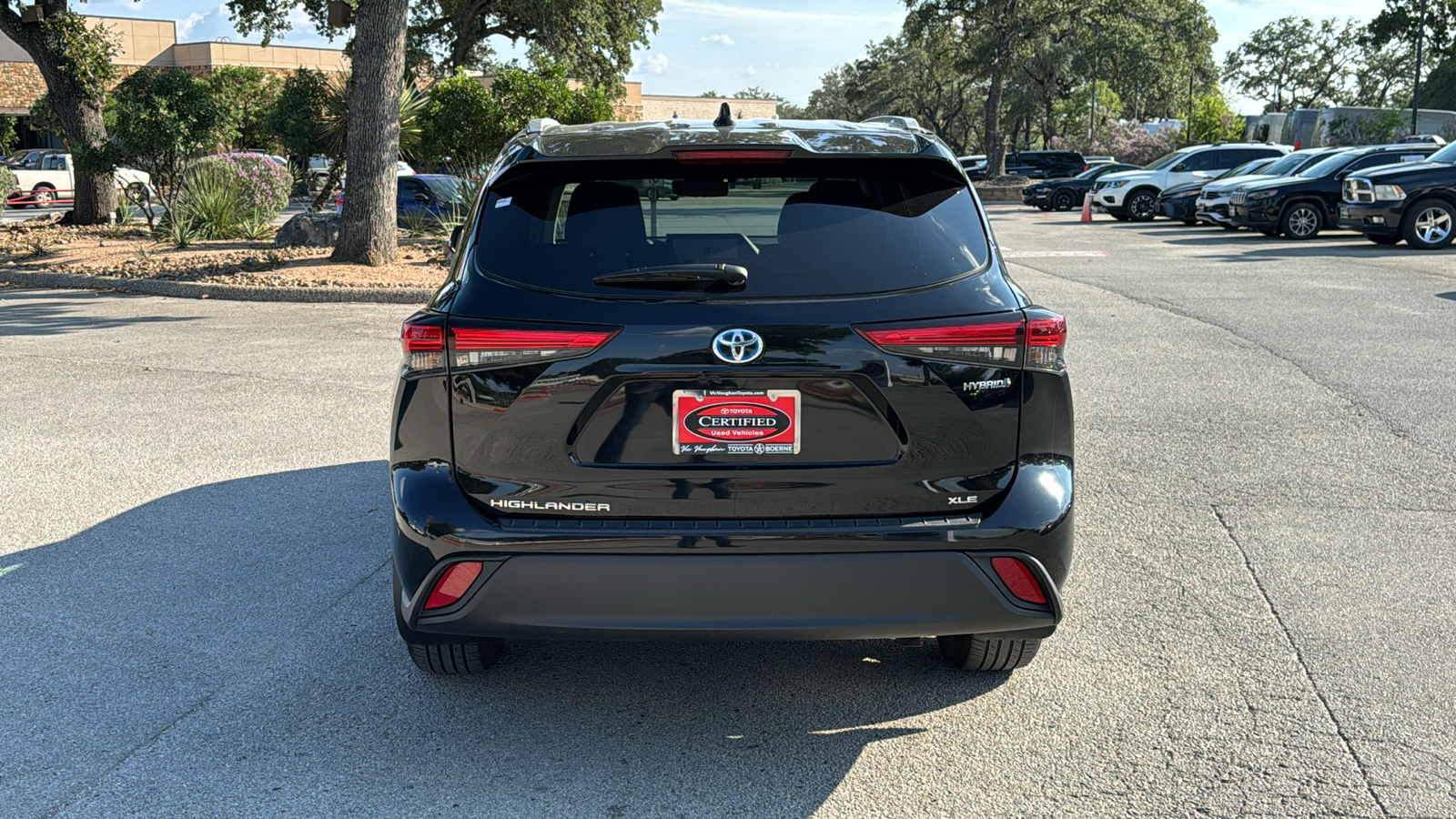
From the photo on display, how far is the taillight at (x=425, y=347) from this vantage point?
3.30 m

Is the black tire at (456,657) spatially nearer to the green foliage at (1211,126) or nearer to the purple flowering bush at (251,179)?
the purple flowering bush at (251,179)

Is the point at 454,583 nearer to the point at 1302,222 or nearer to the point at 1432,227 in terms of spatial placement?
the point at 1432,227

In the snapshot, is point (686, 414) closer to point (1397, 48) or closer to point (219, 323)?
point (219, 323)

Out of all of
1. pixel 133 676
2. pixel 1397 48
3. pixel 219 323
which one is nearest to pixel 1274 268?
pixel 219 323

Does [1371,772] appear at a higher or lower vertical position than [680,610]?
lower

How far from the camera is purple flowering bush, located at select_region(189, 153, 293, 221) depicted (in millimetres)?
20642

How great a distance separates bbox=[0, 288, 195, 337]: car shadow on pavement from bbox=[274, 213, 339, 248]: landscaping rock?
4220 mm

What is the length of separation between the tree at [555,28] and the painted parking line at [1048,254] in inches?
698

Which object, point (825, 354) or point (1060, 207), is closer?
point (825, 354)

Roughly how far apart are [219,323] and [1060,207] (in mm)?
31514

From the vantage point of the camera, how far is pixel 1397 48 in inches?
3720

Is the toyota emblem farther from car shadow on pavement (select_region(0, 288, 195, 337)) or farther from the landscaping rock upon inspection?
the landscaping rock

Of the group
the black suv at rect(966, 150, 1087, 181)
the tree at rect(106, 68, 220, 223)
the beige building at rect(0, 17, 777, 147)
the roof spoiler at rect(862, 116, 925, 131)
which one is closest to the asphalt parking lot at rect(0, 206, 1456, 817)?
the roof spoiler at rect(862, 116, 925, 131)

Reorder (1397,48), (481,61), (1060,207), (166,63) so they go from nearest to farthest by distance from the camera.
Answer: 1. (1060,207)
2. (481,61)
3. (166,63)
4. (1397,48)
